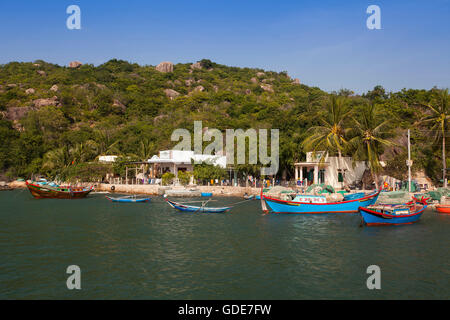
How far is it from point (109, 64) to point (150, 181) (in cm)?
8071

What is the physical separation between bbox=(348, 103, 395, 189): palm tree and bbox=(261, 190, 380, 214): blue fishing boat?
28.1ft

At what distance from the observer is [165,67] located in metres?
117

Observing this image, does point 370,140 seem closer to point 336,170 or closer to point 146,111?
point 336,170

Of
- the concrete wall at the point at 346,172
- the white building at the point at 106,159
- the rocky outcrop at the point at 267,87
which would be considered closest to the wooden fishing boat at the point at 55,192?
the white building at the point at 106,159

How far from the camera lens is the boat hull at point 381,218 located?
20.2 metres

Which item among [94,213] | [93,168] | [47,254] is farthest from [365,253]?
[93,168]

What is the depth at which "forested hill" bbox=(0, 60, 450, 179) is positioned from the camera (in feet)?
143

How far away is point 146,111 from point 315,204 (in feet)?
200

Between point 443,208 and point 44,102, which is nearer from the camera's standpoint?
point 443,208

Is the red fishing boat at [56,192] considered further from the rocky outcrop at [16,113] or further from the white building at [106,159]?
the rocky outcrop at [16,113]

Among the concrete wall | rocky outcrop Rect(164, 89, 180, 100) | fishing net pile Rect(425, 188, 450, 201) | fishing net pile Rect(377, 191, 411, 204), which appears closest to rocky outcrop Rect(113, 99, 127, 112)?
rocky outcrop Rect(164, 89, 180, 100)

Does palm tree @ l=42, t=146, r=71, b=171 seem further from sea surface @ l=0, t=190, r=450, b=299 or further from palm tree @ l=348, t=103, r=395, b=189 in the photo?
palm tree @ l=348, t=103, r=395, b=189

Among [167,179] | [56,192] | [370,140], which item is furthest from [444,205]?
[56,192]
